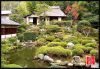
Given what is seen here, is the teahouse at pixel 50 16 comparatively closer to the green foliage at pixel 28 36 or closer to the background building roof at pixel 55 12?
the background building roof at pixel 55 12

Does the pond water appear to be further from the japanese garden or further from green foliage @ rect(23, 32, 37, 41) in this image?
green foliage @ rect(23, 32, 37, 41)

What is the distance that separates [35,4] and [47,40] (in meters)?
14.0

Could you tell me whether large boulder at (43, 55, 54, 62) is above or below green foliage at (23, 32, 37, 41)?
above

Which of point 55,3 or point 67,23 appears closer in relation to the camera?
point 67,23

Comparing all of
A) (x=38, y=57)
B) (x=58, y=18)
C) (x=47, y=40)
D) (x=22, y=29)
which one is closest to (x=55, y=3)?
(x=58, y=18)

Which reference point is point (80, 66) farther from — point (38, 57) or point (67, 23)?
point (67, 23)

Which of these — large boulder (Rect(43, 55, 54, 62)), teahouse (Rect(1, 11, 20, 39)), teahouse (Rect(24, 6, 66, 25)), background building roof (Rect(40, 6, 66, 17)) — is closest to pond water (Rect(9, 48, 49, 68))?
large boulder (Rect(43, 55, 54, 62))

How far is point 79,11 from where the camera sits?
109 ft

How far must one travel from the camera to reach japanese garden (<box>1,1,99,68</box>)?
48.6 ft

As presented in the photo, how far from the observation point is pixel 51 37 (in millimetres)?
22859

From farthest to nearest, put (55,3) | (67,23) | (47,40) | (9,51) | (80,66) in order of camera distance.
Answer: (55,3), (67,23), (47,40), (9,51), (80,66)

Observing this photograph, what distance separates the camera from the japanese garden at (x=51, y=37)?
48.6ft

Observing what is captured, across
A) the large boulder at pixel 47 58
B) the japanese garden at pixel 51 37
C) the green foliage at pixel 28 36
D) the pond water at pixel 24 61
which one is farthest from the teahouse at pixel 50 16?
the large boulder at pixel 47 58

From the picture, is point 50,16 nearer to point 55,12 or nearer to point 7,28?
point 55,12
